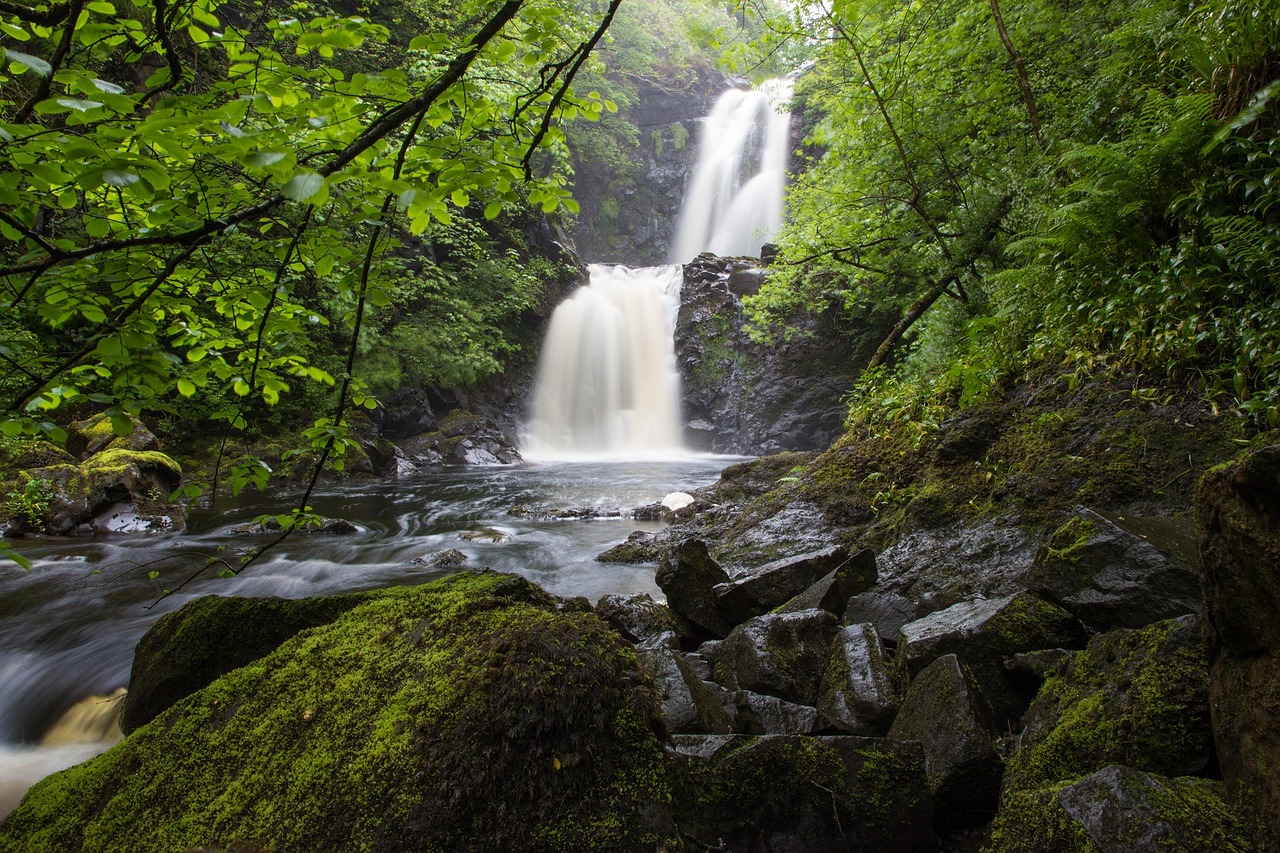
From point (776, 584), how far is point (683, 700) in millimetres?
2007

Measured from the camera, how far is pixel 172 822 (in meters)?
1.64

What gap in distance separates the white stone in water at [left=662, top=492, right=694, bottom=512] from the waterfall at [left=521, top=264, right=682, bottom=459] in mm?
12497

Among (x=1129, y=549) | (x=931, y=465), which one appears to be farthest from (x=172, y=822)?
(x=931, y=465)

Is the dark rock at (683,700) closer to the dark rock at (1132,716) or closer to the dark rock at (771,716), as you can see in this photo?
the dark rock at (771,716)

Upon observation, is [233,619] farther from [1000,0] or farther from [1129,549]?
[1000,0]

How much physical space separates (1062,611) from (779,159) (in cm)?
3546

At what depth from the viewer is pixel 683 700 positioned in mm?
2617

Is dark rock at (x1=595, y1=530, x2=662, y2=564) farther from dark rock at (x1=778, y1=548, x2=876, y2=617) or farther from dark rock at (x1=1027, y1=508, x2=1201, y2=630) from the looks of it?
dark rock at (x1=1027, y1=508, x2=1201, y2=630)

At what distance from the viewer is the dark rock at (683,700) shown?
2535 mm

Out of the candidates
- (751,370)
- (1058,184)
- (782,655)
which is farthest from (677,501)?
(751,370)

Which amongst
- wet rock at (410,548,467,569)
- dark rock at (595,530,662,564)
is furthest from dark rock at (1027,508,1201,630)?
wet rock at (410,548,467,569)

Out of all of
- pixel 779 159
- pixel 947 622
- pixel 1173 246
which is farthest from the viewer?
pixel 779 159

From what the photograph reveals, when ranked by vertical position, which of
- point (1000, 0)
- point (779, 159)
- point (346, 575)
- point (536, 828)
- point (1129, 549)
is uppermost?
point (779, 159)

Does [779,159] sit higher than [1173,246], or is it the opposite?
[779,159]
